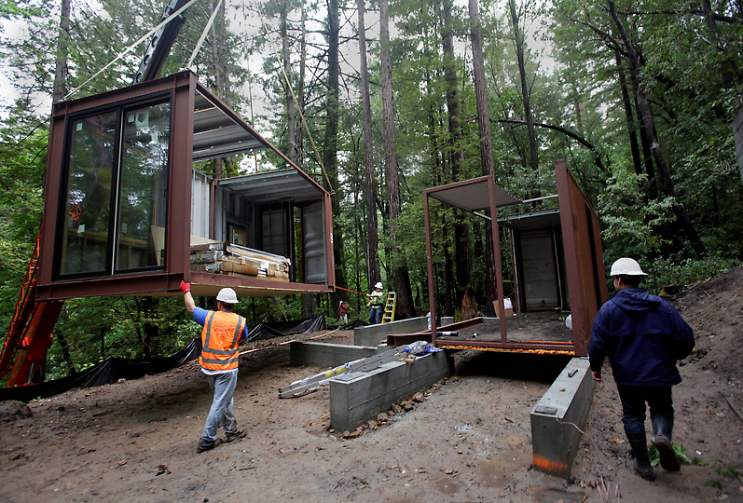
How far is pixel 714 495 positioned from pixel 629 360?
1.05 metres

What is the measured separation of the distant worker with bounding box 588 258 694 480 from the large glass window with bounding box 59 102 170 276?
547cm

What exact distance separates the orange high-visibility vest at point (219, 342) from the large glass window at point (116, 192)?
148 cm

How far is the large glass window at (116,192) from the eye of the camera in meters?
5.33

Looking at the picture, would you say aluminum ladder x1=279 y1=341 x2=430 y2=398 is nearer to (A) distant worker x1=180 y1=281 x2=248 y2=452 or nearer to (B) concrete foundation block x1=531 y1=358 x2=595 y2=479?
(A) distant worker x1=180 y1=281 x2=248 y2=452

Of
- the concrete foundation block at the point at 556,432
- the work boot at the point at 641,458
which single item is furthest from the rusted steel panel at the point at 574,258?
the work boot at the point at 641,458

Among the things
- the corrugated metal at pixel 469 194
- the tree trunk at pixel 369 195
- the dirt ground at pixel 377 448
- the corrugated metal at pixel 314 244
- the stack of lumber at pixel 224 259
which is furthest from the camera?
the tree trunk at pixel 369 195

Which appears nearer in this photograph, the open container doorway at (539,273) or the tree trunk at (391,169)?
the open container doorway at (539,273)

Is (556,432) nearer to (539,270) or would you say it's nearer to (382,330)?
(382,330)

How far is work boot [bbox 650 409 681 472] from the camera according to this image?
3004 millimetres

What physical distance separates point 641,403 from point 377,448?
8.51 feet

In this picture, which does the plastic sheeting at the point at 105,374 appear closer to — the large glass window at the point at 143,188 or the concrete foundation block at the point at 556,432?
the large glass window at the point at 143,188

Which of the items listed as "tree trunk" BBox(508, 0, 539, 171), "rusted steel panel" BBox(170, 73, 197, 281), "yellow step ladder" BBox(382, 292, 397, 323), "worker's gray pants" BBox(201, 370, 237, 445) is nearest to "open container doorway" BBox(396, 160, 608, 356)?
"worker's gray pants" BBox(201, 370, 237, 445)

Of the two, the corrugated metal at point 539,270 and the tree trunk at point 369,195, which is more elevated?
the tree trunk at point 369,195

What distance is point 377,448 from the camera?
414 centimetres
